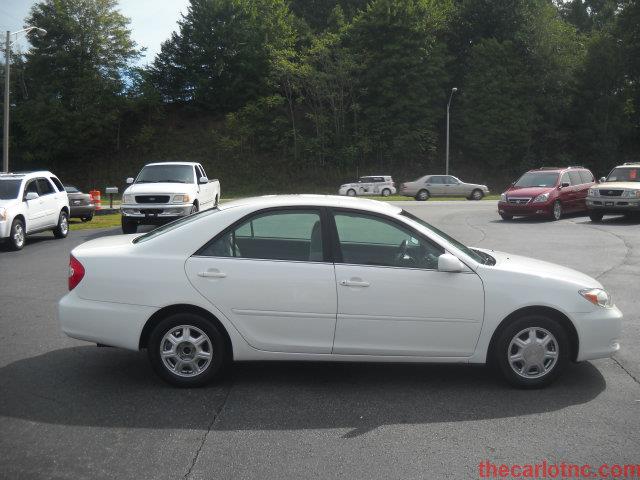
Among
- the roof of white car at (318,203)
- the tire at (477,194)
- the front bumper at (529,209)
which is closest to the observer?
the roof of white car at (318,203)

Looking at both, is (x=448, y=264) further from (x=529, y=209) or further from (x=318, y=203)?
(x=529, y=209)

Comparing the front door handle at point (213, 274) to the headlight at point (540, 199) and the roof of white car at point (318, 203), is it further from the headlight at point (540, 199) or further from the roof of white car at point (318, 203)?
the headlight at point (540, 199)

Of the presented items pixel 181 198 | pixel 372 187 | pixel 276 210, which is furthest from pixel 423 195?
pixel 276 210

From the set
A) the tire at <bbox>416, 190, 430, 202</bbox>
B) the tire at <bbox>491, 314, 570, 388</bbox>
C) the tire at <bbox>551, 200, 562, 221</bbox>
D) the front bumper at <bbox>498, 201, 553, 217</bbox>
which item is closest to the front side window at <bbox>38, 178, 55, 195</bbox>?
the front bumper at <bbox>498, 201, 553, 217</bbox>

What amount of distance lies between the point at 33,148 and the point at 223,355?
5892 cm

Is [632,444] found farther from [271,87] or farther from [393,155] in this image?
[271,87]

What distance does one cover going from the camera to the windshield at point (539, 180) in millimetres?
22709

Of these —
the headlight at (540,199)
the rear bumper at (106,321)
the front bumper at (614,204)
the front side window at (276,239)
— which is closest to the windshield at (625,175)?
the front bumper at (614,204)

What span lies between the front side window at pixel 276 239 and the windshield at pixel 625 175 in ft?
64.5

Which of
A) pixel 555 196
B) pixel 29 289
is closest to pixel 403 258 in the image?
pixel 29 289

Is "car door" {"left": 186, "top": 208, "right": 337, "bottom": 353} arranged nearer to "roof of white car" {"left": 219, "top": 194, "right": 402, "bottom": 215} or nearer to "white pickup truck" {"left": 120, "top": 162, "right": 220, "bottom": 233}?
"roof of white car" {"left": 219, "top": 194, "right": 402, "bottom": 215}

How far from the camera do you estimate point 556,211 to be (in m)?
22.0

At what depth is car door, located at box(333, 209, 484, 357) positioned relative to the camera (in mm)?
A: 5156

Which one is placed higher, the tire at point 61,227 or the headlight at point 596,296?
the headlight at point 596,296
